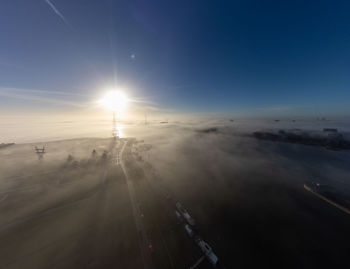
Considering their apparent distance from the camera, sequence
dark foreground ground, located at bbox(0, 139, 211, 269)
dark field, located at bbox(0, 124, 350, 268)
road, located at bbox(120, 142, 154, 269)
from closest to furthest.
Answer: road, located at bbox(120, 142, 154, 269) < dark foreground ground, located at bbox(0, 139, 211, 269) < dark field, located at bbox(0, 124, 350, 268)

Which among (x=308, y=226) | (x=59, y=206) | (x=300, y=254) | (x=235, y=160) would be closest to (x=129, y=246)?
(x=59, y=206)

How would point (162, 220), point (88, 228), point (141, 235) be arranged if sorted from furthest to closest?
point (162, 220)
point (88, 228)
point (141, 235)

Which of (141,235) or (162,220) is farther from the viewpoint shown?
(162,220)

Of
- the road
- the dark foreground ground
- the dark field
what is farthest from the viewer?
the dark field

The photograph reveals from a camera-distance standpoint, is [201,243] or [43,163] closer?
[201,243]

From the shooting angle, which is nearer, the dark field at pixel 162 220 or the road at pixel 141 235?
the road at pixel 141 235

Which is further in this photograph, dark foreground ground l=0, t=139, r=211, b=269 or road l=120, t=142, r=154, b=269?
dark foreground ground l=0, t=139, r=211, b=269

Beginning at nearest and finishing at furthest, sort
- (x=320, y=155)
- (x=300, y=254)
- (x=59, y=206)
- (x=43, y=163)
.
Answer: (x=300, y=254)
(x=59, y=206)
(x=43, y=163)
(x=320, y=155)

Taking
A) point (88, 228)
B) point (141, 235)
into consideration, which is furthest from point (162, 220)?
point (88, 228)

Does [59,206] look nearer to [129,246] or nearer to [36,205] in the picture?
[36,205]

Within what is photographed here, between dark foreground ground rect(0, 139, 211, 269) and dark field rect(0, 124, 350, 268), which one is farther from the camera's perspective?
dark field rect(0, 124, 350, 268)

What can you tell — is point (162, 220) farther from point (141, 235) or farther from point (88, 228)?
point (88, 228)
